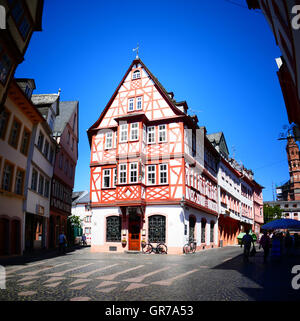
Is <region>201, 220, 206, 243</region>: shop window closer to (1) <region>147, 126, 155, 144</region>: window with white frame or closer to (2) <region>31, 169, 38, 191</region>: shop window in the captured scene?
(1) <region>147, 126, 155, 144</region>: window with white frame

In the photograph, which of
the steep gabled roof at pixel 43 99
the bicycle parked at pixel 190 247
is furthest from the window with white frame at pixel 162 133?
the steep gabled roof at pixel 43 99

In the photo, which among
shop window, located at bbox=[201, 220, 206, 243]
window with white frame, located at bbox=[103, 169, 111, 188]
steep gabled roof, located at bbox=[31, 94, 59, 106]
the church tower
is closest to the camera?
window with white frame, located at bbox=[103, 169, 111, 188]

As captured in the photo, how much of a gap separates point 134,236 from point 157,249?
230 cm

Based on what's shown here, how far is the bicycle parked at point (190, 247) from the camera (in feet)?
73.6

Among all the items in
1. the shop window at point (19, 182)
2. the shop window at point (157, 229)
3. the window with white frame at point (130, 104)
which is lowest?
the shop window at point (157, 229)

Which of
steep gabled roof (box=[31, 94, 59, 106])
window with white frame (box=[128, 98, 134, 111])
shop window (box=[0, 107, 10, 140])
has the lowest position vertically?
shop window (box=[0, 107, 10, 140])

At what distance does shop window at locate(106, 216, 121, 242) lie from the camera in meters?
24.3

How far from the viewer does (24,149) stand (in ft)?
70.1

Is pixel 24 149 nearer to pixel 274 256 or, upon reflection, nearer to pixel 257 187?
pixel 274 256

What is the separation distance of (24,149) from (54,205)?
9363 millimetres

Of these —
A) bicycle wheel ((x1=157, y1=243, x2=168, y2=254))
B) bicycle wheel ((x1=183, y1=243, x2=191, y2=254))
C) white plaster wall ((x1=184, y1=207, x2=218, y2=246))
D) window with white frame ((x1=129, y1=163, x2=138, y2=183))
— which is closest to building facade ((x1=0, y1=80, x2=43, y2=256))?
window with white frame ((x1=129, y1=163, x2=138, y2=183))

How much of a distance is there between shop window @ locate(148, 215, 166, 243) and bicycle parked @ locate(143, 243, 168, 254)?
48 cm

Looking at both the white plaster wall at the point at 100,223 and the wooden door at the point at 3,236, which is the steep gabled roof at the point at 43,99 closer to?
the white plaster wall at the point at 100,223
